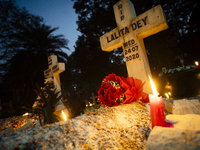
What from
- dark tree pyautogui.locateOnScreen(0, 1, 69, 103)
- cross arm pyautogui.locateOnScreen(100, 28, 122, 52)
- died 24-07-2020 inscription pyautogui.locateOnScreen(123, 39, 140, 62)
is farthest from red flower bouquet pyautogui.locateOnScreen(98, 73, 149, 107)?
dark tree pyautogui.locateOnScreen(0, 1, 69, 103)

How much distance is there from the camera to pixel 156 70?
13359 millimetres

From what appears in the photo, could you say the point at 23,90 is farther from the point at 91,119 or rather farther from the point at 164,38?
the point at 164,38

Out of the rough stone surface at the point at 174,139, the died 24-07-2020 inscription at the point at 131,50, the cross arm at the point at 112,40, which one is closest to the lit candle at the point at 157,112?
the rough stone surface at the point at 174,139

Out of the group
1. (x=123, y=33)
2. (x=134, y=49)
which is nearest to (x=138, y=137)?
(x=134, y=49)

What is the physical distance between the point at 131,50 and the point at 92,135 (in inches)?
75.7

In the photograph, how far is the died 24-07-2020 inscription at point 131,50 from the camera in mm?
2213

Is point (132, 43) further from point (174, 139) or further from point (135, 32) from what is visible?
point (174, 139)

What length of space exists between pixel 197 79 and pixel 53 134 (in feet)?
14.3

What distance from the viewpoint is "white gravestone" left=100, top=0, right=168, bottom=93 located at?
2000mm

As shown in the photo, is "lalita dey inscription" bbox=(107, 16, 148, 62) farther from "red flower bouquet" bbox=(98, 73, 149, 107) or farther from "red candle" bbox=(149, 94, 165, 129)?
"red candle" bbox=(149, 94, 165, 129)

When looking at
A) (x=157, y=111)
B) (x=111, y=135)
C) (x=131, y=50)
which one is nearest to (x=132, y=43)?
(x=131, y=50)

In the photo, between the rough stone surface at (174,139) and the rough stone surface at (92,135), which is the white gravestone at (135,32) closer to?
the rough stone surface at (92,135)

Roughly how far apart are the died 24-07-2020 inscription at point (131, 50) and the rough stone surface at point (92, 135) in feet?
4.66

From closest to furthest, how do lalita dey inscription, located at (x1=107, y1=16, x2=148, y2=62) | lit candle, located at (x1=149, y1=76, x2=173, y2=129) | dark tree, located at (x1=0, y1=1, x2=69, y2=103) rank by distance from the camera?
lit candle, located at (x1=149, y1=76, x2=173, y2=129)
lalita dey inscription, located at (x1=107, y1=16, x2=148, y2=62)
dark tree, located at (x1=0, y1=1, x2=69, y2=103)
